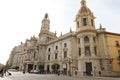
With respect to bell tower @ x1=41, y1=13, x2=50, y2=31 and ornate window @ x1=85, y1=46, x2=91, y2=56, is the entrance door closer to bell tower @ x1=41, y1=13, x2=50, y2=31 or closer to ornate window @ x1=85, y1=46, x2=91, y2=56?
ornate window @ x1=85, y1=46, x2=91, y2=56

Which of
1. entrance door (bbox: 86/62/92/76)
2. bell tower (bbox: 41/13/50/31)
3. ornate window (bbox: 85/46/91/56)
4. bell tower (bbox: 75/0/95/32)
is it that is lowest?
entrance door (bbox: 86/62/92/76)

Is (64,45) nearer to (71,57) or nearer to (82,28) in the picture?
(71,57)

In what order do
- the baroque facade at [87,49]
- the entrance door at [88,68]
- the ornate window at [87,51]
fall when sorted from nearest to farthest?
1. the baroque facade at [87,49]
2. the entrance door at [88,68]
3. the ornate window at [87,51]

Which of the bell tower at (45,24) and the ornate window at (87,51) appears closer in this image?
the ornate window at (87,51)

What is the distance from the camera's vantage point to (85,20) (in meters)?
37.3

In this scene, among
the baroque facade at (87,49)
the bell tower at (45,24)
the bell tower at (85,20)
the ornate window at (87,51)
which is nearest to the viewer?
the baroque facade at (87,49)

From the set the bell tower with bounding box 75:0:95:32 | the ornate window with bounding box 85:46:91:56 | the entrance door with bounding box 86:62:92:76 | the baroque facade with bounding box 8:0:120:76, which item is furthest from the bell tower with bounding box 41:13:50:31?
the entrance door with bounding box 86:62:92:76

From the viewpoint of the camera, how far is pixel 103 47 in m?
34.1

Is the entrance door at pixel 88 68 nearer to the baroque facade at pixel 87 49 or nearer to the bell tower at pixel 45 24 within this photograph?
the baroque facade at pixel 87 49

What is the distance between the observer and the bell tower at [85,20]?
36.0 meters

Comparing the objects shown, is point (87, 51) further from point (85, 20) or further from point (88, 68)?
point (85, 20)

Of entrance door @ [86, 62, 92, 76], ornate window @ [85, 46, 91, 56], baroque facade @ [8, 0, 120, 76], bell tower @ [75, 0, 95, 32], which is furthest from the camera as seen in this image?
bell tower @ [75, 0, 95, 32]

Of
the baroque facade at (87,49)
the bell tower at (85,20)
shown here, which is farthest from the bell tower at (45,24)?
the bell tower at (85,20)

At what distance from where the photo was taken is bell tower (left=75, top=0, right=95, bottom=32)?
3599cm
